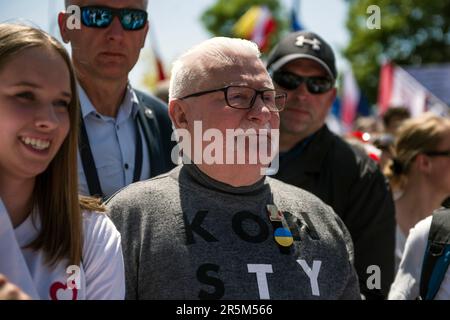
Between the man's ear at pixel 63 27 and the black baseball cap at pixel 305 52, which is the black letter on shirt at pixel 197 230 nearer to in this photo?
the man's ear at pixel 63 27

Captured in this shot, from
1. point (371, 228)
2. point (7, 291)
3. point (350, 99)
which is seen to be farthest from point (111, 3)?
point (350, 99)

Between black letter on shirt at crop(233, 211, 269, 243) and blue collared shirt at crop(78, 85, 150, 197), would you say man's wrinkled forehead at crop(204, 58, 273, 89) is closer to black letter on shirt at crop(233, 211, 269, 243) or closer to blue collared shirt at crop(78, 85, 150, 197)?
black letter on shirt at crop(233, 211, 269, 243)

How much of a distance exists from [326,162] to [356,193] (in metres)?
0.25

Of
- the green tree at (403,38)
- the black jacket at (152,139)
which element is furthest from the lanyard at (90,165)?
the green tree at (403,38)

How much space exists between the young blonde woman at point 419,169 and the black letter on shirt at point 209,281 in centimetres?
219

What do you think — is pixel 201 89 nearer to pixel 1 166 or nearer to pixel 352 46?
pixel 1 166

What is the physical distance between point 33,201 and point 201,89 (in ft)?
2.69

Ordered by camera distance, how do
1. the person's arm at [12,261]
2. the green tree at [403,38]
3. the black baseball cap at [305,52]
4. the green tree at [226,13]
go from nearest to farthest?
the person's arm at [12,261] < the black baseball cap at [305,52] < the green tree at [403,38] < the green tree at [226,13]

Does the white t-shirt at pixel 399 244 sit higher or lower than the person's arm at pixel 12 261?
lower

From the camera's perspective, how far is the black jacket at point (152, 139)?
3.29 meters

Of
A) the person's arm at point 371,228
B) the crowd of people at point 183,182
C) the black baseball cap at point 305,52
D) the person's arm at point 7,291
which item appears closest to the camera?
the person's arm at point 7,291

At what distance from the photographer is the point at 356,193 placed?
4031mm

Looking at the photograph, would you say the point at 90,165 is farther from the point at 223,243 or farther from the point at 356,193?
the point at 356,193
